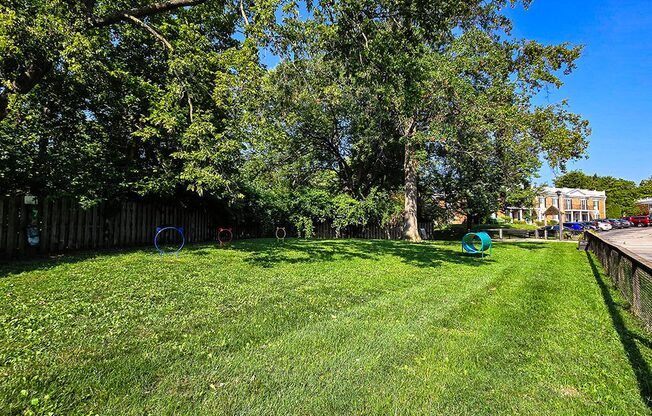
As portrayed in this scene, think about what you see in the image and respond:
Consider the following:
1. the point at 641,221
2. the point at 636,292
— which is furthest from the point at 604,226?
the point at 636,292

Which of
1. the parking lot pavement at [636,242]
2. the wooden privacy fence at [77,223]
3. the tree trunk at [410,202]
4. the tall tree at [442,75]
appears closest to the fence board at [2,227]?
the wooden privacy fence at [77,223]

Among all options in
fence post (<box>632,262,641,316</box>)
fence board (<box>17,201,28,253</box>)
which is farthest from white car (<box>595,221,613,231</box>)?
fence board (<box>17,201,28,253</box>)

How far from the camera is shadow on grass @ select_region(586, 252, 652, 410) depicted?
3126 mm

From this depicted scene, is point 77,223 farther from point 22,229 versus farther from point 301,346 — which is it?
point 301,346

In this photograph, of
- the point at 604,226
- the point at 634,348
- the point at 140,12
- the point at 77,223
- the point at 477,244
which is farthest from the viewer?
the point at 604,226

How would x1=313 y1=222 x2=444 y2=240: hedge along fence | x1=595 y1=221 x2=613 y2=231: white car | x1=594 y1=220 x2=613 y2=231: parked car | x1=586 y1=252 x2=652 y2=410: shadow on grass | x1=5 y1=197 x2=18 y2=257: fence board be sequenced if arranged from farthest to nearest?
x1=595 y1=221 x2=613 y2=231: white car → x1=594 y1=220 x2=613 y2=231: parked car → x1=313 y1=222 x2=444 y2=240: hedge along fence → x1=5 y1=197 x2=18 y2=257: fence board → x1=586 y1=252 x2=652 y2=410: shadow on grass

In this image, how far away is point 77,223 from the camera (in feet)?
30.8

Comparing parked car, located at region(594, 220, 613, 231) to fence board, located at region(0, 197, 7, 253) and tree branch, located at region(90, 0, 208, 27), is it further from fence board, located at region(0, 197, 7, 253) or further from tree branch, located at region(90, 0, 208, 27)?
fence board, located at region(0, 197, 7, 253)

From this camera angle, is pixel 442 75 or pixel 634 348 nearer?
pixel 634 348

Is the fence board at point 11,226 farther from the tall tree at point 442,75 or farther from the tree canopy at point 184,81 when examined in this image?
the tall tree at point 442,75

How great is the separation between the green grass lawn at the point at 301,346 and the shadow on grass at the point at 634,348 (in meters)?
0.02

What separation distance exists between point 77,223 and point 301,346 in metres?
8.48

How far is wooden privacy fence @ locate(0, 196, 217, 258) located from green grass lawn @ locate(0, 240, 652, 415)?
4.92 feet

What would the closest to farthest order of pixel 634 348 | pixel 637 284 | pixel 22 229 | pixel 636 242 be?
pixel 634 348
pixel 637 284
pixel 22 229
pixel 636 242
